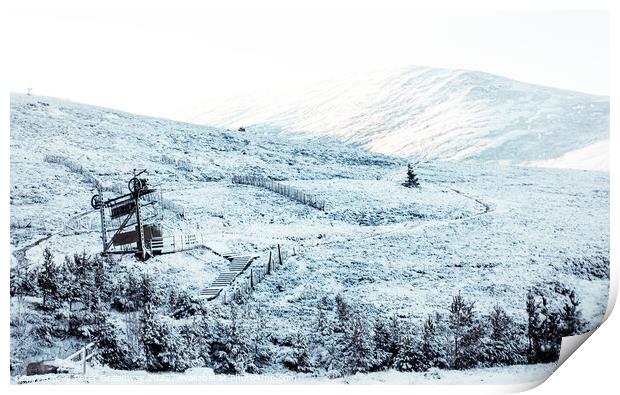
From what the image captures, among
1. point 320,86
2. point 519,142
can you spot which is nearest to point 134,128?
point 320,86

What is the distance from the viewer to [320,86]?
9258mm

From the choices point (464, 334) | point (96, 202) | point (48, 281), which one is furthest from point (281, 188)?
point (48, 281)

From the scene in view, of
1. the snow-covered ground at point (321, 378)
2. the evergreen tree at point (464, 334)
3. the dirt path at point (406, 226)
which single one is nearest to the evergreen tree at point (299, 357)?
the snow-covered ground at point (321, 378)

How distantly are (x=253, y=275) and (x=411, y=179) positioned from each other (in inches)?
85.6

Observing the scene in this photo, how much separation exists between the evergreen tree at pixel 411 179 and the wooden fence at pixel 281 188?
1.05 m

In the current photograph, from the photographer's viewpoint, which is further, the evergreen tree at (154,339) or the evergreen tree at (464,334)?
the evergreen tree at (154,339)

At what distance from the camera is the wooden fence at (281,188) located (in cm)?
889

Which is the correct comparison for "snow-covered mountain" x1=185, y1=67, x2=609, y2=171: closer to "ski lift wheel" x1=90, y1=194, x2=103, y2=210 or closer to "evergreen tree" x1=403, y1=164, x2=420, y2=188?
"evergreen tree" x1=403, y1=164, x2=420, y2=188

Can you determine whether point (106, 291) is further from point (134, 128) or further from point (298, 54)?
point (298, 54)

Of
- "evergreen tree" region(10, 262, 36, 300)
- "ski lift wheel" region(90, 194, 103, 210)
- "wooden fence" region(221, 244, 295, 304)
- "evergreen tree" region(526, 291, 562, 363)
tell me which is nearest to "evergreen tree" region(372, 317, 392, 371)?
"wooden fence" region(221, 244, 295, 304)

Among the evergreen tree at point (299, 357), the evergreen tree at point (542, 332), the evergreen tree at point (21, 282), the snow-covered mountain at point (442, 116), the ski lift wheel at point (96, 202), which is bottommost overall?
the evergreen tree at point (299, 357)

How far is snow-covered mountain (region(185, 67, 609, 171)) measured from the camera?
27.6ft

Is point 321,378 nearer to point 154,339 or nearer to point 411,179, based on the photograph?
point 154,339

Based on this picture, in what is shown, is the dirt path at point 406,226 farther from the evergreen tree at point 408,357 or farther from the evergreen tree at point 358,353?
the evergreen tree at point 408,357
